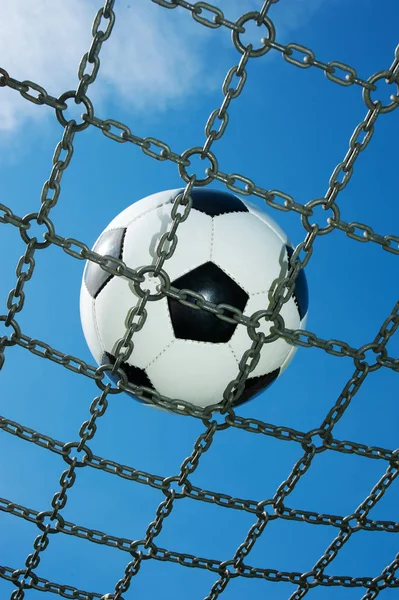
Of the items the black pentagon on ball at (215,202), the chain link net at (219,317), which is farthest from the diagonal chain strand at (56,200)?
the black pentagon on ball at (215,202)

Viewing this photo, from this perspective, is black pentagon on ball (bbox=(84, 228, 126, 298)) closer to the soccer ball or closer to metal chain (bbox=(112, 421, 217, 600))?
the soccer ball

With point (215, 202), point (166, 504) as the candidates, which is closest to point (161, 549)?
point (166, 504)

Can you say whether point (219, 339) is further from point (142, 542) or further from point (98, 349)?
point (142, 542)

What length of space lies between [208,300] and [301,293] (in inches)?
21.9

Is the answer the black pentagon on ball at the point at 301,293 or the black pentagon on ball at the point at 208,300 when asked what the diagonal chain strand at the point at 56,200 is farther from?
the black pentagon on ball at the point at 301,293

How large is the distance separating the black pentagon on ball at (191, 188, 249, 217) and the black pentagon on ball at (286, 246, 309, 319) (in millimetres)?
325

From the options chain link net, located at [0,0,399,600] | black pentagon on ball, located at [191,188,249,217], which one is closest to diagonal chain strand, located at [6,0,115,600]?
chain link net, located at [0,0,399,600]

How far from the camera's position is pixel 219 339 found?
9.49 ft

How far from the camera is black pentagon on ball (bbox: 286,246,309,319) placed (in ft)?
10.3

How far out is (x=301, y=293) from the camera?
126 inches

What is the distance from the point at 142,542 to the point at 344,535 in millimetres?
960

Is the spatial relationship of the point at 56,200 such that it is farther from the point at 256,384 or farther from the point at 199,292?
the point at 256,384

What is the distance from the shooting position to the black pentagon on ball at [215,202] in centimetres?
311

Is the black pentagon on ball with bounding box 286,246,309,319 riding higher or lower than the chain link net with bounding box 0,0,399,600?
higher
